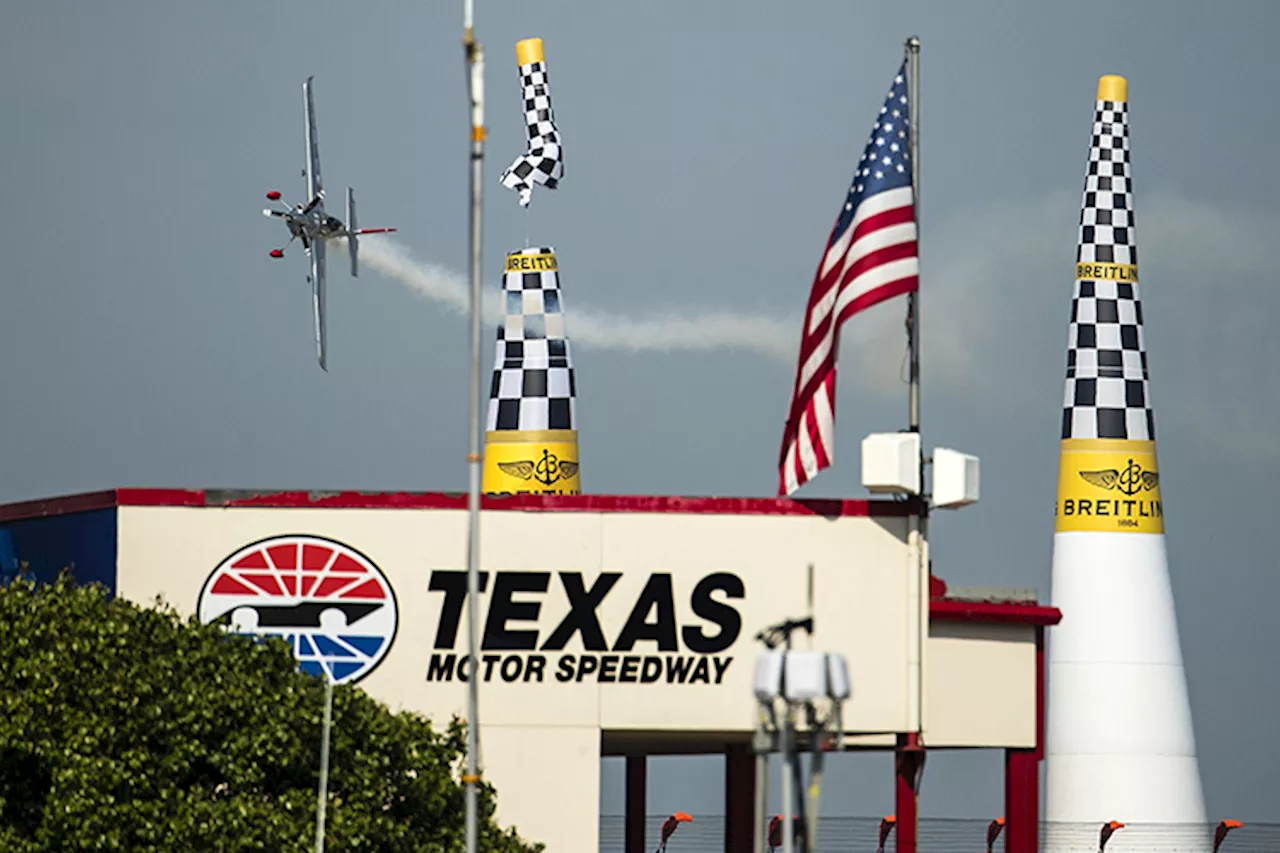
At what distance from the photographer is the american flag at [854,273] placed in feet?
121

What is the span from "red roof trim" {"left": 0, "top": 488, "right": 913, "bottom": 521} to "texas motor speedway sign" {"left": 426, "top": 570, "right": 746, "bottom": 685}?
0.94 m

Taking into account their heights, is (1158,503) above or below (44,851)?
above

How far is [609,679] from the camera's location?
36.3 meters

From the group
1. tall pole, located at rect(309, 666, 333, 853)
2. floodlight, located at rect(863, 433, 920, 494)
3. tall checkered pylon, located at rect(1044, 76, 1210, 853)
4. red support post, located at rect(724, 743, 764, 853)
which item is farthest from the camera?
tall checkered pylon, located at rect(1044, 76, 1210, 853)

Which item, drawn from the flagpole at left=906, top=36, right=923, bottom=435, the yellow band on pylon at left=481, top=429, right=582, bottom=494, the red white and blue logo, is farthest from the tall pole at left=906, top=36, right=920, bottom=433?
the yellow band on pylon at left=481, top=429, right=582, bottom=494

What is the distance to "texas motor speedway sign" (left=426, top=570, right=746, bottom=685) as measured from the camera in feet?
119

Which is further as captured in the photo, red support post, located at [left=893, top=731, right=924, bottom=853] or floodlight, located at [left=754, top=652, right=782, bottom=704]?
red support post, located at [left=893, top=731, right=924, bottom=853]

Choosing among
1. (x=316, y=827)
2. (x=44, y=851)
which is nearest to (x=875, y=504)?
(x=316, y=827)

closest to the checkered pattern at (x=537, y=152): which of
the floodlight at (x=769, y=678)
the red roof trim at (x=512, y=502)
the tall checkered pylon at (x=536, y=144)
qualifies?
the tall checkered pylon at (x=536, y=144)

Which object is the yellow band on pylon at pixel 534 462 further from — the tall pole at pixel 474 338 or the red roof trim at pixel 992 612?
the tall pole at pixel 474 338

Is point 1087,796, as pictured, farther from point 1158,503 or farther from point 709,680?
point 709,680

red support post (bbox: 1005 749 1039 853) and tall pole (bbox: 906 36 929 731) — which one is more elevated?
tall pole (bbox: 906 36 929 731)

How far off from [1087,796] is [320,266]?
79.4 feet

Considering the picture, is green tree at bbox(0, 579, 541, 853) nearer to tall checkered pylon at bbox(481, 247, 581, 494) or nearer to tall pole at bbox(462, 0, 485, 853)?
tall pole at bbox(462, 0, 485, 853)
